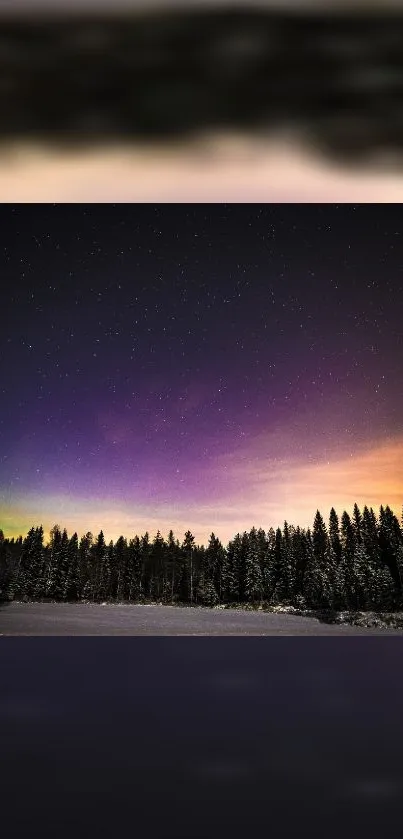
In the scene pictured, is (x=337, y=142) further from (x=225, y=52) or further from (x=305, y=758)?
(x=305, y=758)

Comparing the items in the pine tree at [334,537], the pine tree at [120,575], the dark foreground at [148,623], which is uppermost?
the pine tree at [334,537]

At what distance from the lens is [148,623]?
2019cm

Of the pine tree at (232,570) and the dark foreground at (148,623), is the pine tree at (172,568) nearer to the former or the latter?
the pine tree at (232,570)

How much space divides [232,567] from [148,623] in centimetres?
855

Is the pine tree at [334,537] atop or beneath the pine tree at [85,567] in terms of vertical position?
atop

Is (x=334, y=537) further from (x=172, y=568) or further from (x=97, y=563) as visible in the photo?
(x=97, y=563)

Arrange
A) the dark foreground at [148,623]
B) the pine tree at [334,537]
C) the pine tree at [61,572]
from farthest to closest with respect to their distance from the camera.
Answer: the pine tree at [61,572]
the pine tree at [334,537]
the dark foreground at [148,623]

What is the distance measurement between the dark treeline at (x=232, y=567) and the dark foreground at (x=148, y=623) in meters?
1.74

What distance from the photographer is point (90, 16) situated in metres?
1.17

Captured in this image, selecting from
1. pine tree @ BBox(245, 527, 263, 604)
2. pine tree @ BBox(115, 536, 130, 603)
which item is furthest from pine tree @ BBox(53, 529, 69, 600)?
pine tree @ BBox(245, 527, 263, 604)

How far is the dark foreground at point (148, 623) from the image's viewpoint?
58.1 ft

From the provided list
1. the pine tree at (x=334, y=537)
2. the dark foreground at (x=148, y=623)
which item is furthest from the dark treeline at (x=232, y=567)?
the dark foreground at (x=148, y=623)

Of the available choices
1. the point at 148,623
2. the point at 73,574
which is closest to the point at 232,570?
the point at 73,574

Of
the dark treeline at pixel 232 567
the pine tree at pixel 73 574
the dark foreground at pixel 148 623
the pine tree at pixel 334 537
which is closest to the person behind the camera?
the dark foreground at pixel 148 623
